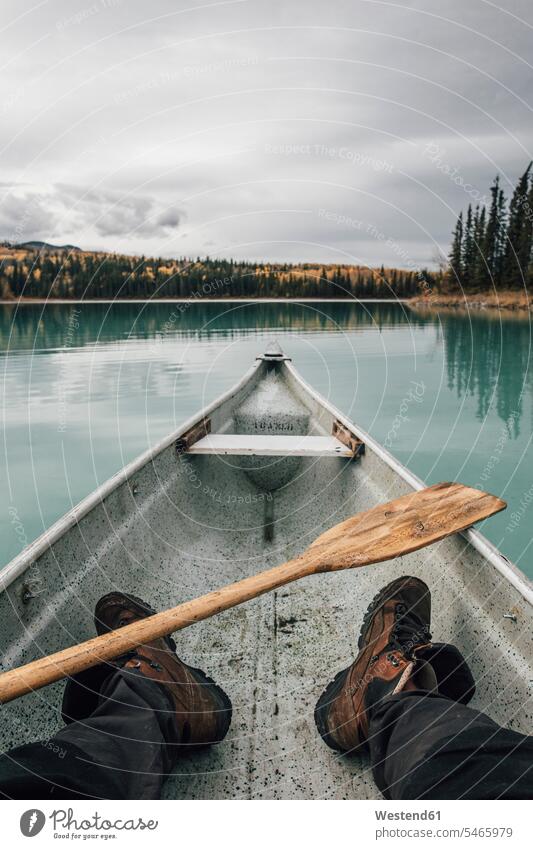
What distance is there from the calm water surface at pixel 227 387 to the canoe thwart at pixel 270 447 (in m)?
2.74

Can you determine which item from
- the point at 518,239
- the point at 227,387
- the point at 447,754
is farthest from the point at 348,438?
the point at 518,239

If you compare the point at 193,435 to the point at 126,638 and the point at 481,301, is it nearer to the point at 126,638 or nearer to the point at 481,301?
the point at 126,638

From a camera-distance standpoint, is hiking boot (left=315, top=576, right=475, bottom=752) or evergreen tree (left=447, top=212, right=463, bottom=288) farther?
evergreen tree (left=447, top=212, right=463, bottom=288)

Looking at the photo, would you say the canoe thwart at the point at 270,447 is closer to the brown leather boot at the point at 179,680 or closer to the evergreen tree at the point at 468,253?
the brown leather boot at the point at 179,680

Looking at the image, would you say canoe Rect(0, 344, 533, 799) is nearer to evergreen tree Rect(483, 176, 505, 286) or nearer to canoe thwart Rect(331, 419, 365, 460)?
canoe thwart Rect(331, 419, 365, 460)

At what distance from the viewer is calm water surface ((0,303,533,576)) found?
26.1 ft

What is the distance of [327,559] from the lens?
2496 mm

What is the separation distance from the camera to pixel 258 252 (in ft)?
25.0

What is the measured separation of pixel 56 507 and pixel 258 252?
4.51m

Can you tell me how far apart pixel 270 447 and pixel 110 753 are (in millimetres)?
2839

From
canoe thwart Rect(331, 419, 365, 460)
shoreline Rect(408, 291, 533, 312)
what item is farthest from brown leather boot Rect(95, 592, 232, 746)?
shoreline Rect(408, 291, 533, 312)
